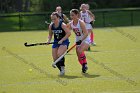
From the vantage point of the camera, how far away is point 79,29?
44.5ft

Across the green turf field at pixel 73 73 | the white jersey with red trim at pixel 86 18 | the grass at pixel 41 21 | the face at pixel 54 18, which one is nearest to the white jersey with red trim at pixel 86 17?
the white jersey with red trim at pixel 86 18

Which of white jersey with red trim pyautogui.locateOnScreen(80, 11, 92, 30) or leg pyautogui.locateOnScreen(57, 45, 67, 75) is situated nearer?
leg pyautogui.locateOnScreen(57, 45, 67, 75)

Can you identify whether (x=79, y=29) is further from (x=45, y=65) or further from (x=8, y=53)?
(x=8, y=53)

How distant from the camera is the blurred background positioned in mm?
38688

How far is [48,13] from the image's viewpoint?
37844mm

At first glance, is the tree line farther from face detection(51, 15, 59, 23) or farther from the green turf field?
face detection(51, 15, 59, 23)

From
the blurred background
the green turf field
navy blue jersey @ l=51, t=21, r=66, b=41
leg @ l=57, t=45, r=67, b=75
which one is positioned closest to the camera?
the green turf field

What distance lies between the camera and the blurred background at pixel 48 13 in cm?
3869

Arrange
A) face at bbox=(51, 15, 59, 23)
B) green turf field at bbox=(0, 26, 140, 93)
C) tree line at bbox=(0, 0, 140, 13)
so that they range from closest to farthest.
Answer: green turf field at bbox=(0, 26, 140, 93) → face at bbox=(51, 15, 59, 23) → tree line at bbox=(0, 0, 140, 13)

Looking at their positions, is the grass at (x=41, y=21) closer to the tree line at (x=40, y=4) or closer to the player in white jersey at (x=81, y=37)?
the tree line at (x=40, y=4)

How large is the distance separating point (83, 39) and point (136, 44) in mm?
8760

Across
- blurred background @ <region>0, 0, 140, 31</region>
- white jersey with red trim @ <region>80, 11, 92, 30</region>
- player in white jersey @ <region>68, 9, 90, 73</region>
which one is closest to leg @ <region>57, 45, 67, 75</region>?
player in white jersey @ <region>68, 9, 90, 73</region>

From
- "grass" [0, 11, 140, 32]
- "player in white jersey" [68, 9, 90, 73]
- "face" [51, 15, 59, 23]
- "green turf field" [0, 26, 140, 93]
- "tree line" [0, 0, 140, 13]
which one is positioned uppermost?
"face" [51, 15, 59, 23]

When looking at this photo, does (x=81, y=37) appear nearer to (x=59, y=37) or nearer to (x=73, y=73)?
(x=59, y=37)
